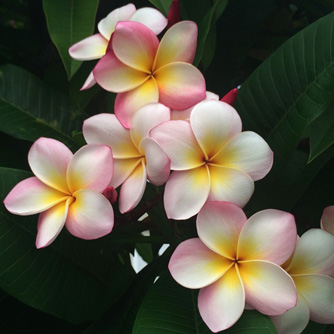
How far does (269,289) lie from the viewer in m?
0.48

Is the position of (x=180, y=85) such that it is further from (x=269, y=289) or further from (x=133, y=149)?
(x=269, y=289)

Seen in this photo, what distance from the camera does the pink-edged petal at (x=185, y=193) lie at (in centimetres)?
51

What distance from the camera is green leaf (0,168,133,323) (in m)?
0.62

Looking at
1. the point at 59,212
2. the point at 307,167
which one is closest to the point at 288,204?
the point at 307,167

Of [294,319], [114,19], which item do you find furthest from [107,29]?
[294,319]

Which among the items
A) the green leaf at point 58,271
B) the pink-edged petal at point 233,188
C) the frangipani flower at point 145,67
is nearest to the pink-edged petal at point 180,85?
the frangipani flower at point 145,67

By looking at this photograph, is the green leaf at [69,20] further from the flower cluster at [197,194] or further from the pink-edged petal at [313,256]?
the pink-edged petal at [313,256]

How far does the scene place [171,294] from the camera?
2.00 ft

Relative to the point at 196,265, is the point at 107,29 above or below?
above

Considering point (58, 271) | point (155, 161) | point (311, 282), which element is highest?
point (155, 161)

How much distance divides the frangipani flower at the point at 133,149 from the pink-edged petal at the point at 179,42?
9cm

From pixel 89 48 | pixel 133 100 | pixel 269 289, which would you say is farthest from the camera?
pixel 89 48

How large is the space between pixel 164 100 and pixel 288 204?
0.77 ft

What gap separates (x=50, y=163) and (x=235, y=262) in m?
0.24
